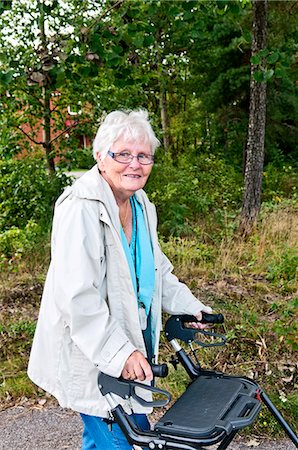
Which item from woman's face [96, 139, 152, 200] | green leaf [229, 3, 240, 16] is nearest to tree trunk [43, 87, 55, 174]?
green leaf [229, 3, 240, 16]

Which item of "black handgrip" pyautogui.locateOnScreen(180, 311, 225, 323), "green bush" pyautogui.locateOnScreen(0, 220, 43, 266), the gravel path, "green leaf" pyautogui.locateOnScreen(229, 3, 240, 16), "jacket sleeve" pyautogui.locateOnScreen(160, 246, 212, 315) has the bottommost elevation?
the gravel path

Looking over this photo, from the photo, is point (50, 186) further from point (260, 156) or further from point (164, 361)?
point (164, 361)

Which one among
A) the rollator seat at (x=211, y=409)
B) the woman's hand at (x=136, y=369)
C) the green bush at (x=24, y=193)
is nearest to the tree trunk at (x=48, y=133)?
the green bush at (x=24, y=193)

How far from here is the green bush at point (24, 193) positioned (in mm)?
7695

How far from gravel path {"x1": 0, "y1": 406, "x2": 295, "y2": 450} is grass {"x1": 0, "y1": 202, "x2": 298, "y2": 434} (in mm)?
136

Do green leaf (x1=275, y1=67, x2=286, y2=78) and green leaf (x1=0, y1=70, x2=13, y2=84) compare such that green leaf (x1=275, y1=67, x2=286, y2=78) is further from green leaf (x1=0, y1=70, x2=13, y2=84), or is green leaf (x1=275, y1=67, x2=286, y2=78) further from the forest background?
green leaf (x1=0, y1=70, x2=13, y2=84)

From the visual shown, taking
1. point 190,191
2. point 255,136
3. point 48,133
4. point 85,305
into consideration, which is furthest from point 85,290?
point 190,191

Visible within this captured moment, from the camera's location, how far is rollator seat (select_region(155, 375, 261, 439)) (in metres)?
2.13

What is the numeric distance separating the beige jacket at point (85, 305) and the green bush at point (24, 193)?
539 centimetres

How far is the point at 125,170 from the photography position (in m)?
→ 2.44

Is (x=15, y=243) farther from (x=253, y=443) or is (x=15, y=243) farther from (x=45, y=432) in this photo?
(x=253, y=443)

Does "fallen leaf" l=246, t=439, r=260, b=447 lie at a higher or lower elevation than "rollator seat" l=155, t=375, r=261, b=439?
lower

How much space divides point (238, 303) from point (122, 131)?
122 inches

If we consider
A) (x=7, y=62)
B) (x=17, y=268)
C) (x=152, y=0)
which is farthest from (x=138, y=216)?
(x=17, y=268)
